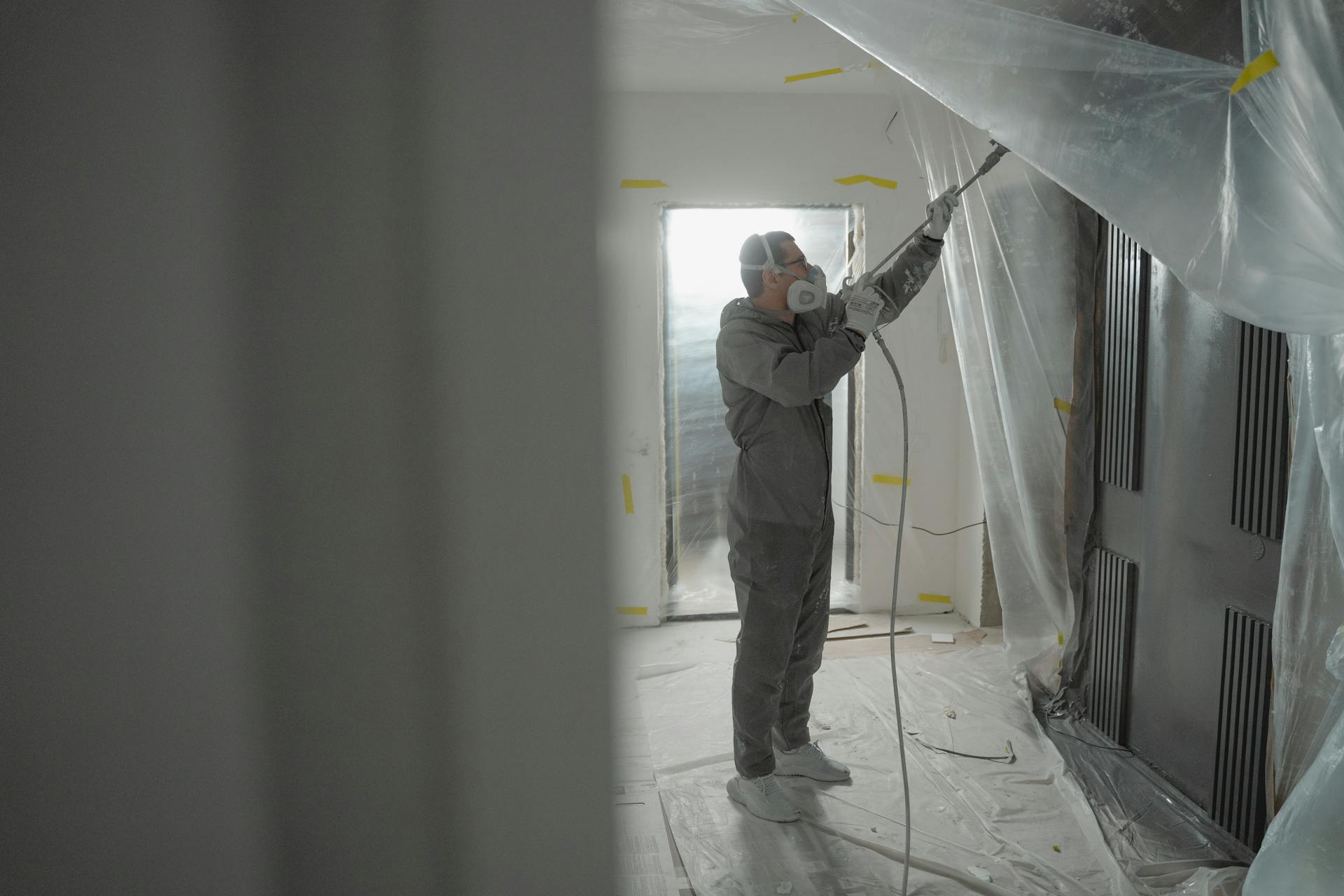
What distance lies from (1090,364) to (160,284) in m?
2.28

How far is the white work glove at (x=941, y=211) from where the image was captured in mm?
1844

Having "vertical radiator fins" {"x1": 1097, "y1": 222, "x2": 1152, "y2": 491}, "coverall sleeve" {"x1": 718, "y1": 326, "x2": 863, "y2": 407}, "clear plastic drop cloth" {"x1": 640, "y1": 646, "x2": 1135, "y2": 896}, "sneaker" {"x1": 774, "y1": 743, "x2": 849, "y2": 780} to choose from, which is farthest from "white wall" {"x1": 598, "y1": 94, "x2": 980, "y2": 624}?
"coverall sleeve" {"x1": 718, "y1": 326, "x2": 863, "y2": 407}

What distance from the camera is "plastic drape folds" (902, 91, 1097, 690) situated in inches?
80.8

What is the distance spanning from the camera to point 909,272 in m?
1.91

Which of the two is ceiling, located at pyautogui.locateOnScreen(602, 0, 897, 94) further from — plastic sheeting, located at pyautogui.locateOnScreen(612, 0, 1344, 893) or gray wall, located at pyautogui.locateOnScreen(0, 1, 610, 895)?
gray wall, located at pyautogui.locateOnScreen(0, 1, 610, 895)

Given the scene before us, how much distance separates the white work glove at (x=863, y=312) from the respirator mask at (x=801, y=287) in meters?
0.08

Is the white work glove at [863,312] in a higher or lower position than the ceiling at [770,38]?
lower

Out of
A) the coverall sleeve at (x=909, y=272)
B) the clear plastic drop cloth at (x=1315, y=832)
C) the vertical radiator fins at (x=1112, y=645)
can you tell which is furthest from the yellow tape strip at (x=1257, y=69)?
the vertical radiator fins at (x=1112, y=645)

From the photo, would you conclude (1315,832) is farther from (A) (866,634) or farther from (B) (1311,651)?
(A) (866,634)

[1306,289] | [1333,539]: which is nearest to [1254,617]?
[1333,539]

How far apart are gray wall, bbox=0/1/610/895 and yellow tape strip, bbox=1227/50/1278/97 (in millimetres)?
1287

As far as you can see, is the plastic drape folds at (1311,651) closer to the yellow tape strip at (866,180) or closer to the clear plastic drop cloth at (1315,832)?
the clear plastic drop cloth at (1315,832)

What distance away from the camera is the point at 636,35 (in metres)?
1.98

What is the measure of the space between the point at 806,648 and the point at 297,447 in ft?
6.09
